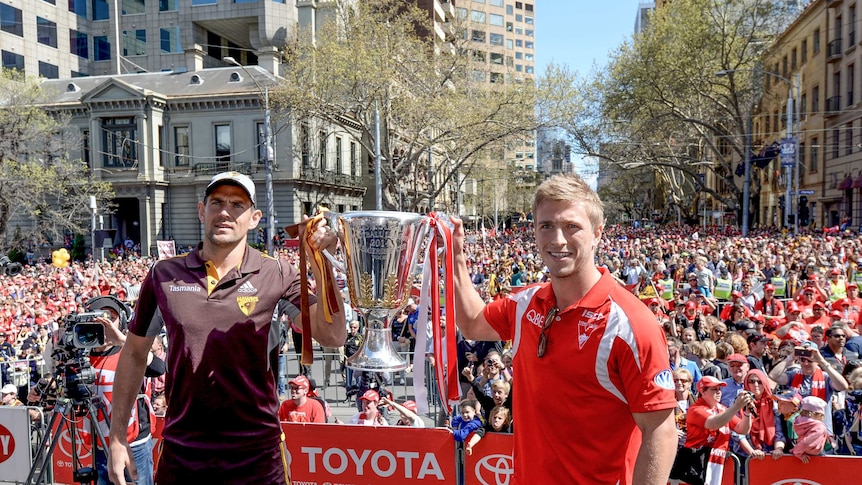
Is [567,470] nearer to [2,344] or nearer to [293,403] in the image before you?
[293,403]

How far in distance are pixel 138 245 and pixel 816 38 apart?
44302mm

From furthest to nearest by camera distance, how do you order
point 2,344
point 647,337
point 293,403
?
point 2,344
point 293,403
point 647,337

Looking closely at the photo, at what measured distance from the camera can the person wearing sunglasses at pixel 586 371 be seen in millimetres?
2268

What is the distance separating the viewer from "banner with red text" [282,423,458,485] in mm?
6086

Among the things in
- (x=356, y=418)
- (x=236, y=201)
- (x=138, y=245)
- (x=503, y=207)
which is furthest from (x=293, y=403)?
(x=503, y=207)

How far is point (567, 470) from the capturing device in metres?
2.42

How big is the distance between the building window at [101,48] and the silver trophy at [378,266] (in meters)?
57.2

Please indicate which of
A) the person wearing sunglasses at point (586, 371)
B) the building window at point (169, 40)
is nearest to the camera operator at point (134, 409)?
the person wearing sunglasses at point (586, 371)

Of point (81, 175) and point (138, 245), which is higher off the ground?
point (81, 175)

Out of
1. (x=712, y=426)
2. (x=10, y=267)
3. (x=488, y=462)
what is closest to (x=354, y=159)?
(x=10, y=267)

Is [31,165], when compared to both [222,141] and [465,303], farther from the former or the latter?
[465,303]

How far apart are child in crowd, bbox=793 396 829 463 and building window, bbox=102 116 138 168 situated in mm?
41590

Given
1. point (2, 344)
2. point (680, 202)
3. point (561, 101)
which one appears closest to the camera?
point (2, 344)

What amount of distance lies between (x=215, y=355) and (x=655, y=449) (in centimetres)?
171
